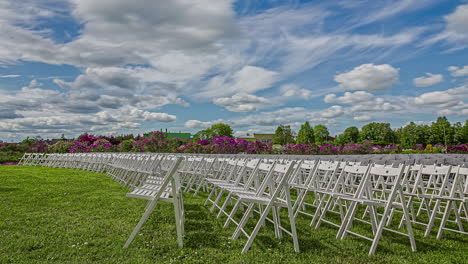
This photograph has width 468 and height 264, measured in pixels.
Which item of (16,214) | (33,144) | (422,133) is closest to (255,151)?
(16,214)

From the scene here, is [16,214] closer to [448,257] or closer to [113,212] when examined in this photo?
[113,212]

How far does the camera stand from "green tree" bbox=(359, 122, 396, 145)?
94500 millimetres

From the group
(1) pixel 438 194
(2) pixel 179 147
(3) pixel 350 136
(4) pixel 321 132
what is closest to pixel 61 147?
(2) pixel 179 147

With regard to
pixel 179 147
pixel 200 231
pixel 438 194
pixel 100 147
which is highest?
pixel 100 147

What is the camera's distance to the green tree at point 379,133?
94.5 meters

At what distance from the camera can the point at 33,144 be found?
2631 cm

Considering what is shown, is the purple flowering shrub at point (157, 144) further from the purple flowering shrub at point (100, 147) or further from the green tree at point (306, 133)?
the green tree at point (306, 133)

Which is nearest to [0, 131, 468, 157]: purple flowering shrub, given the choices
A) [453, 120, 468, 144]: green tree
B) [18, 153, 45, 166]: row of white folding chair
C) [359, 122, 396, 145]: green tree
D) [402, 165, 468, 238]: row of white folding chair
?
[18, 153, 45, 166]: row of white folding chair

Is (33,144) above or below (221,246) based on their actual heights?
above

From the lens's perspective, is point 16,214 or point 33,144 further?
point 33,144

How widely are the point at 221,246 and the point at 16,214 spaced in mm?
3604

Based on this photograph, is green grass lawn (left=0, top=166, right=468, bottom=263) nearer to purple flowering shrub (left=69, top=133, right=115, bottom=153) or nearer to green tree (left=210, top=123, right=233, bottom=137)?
purple flowering shrub (left=69, top=133, right=115, bottom=153)

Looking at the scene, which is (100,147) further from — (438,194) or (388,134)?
(388,134)

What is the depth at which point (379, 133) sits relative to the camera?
314ft
